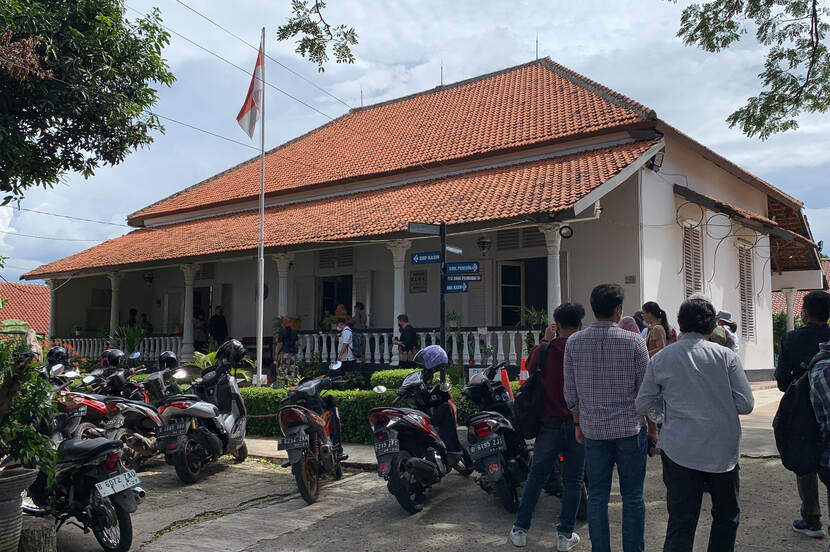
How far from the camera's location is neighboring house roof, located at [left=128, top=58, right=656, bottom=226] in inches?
537

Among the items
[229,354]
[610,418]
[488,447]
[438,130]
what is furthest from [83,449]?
[438,130]

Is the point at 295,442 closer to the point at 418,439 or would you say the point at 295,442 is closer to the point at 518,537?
the point at 418,439

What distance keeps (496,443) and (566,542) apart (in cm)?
92

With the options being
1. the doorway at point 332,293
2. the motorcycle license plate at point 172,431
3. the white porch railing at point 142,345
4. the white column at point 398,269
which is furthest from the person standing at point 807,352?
the white porch railing at point 142,345

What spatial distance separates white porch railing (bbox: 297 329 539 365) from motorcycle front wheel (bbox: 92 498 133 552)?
675cm

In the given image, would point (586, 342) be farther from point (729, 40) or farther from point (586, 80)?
point (586, 80)

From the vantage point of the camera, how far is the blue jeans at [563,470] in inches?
182

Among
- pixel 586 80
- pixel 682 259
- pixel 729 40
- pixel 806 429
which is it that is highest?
pixel 586 80

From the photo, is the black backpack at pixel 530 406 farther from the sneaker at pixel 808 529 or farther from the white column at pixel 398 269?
the white column at pixel 398 269

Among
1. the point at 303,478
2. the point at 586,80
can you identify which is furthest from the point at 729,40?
the point at 303,478

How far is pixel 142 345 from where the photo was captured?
16.9 meters

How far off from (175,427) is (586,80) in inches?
483

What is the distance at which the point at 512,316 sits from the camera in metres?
13.6

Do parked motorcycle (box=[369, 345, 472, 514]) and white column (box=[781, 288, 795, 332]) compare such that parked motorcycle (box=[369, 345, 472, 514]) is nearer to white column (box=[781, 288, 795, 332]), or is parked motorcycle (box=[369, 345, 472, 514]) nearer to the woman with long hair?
the woman with long hair
